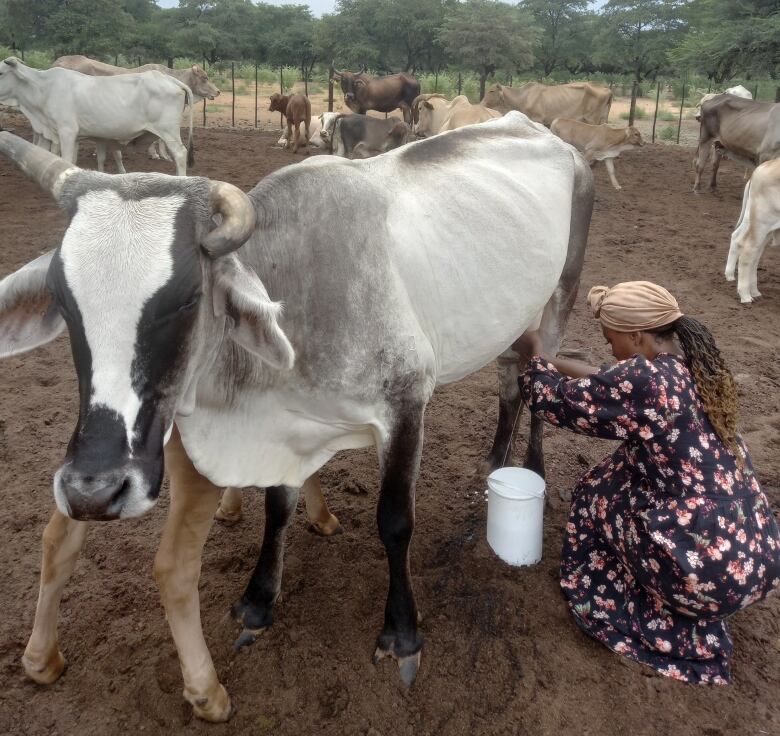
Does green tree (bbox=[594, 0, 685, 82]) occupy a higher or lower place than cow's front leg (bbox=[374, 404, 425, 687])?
higher

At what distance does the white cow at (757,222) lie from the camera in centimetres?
628

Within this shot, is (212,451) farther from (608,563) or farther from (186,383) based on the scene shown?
(608,563)

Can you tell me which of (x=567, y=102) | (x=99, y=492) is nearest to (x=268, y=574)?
(x=99, y=492)

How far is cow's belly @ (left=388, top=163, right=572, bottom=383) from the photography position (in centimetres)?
257

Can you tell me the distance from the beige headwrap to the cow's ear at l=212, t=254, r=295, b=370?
1.19m

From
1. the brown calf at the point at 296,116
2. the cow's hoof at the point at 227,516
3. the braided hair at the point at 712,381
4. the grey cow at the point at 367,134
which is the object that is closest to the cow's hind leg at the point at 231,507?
the cow's hoof at the point at 227,516

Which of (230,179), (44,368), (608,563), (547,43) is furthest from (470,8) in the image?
(608,563)

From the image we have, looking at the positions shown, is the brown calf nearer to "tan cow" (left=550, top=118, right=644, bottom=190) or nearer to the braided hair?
"tan cow" (left=550, top=118, right=644, bottom=190)

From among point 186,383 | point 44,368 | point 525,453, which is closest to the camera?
point 186,383

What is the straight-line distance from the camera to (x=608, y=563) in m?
2.71

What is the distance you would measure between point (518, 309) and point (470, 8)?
25.7 metres

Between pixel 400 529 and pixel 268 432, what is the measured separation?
0.61 m

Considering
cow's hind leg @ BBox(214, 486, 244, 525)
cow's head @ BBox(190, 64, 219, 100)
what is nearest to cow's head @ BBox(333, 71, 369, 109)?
cow's head @ BBox(190, 64, 219, 100)

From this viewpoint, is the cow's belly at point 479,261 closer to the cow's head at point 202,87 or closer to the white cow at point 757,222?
the white cow at point 757,222
